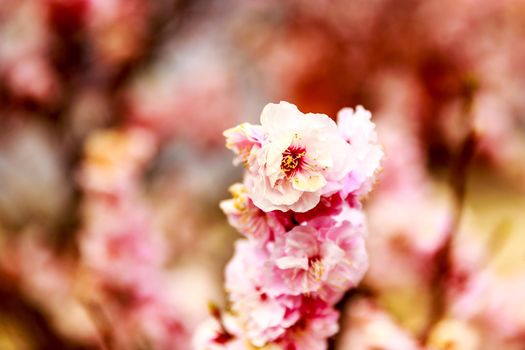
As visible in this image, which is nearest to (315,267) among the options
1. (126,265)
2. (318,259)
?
(318,259)

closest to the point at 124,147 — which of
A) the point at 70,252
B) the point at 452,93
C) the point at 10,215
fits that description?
the point at 70,252

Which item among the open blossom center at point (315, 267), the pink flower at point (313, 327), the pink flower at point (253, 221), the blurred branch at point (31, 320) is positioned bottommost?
the pink flower at point (313, 327)

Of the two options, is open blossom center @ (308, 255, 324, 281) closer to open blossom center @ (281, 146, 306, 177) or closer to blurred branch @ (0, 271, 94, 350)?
open blossom center @ (281, 146, 306, 177)

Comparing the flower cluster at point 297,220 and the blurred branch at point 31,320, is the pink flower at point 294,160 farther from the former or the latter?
the blurred branch at point 31,320

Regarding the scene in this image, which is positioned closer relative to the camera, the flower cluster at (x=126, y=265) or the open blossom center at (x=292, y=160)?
the open blossom center at (x=292, y=160)

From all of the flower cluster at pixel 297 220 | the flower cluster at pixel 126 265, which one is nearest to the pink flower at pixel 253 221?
the flower cluster at pixel 297 220

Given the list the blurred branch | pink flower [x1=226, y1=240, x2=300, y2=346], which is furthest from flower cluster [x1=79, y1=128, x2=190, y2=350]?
pink flower [x1=226, y1=240, x2=300, y2=346]

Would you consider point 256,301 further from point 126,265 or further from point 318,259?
point 126,265

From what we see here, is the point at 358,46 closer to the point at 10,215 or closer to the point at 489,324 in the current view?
the point at 10,215

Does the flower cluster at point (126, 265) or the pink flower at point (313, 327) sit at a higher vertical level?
the flower cluster at point (126, 265)

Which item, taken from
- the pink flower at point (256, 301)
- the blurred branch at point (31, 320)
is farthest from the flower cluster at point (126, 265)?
the pink flower at point (256, 301)
